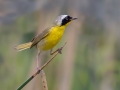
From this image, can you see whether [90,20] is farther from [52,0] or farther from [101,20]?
[52,0]

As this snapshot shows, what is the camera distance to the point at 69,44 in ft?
6.61

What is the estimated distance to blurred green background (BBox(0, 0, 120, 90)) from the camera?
6.15 feet

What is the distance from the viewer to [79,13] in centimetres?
222

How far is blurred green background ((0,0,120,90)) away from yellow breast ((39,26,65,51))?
412 mm

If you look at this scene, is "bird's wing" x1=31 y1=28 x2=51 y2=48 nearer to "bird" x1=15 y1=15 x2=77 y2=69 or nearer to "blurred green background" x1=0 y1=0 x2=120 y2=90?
"bird" x1=15 y1=15 x2=77 y2=69

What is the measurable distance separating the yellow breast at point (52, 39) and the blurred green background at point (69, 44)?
412mm

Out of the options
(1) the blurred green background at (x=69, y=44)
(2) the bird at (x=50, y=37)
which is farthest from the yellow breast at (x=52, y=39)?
(1) the blurred green background at (x=69, y=44)

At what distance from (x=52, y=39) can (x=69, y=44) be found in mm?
722

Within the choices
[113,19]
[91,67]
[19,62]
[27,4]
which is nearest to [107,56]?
[91,67]

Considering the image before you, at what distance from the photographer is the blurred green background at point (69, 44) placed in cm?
188

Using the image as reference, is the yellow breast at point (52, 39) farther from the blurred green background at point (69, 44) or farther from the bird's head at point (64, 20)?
the blurred green background at point (69, 44)

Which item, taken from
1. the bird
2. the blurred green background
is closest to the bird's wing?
the bird

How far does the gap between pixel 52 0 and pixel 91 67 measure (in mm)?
589

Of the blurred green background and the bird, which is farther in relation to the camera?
the blurred green background
